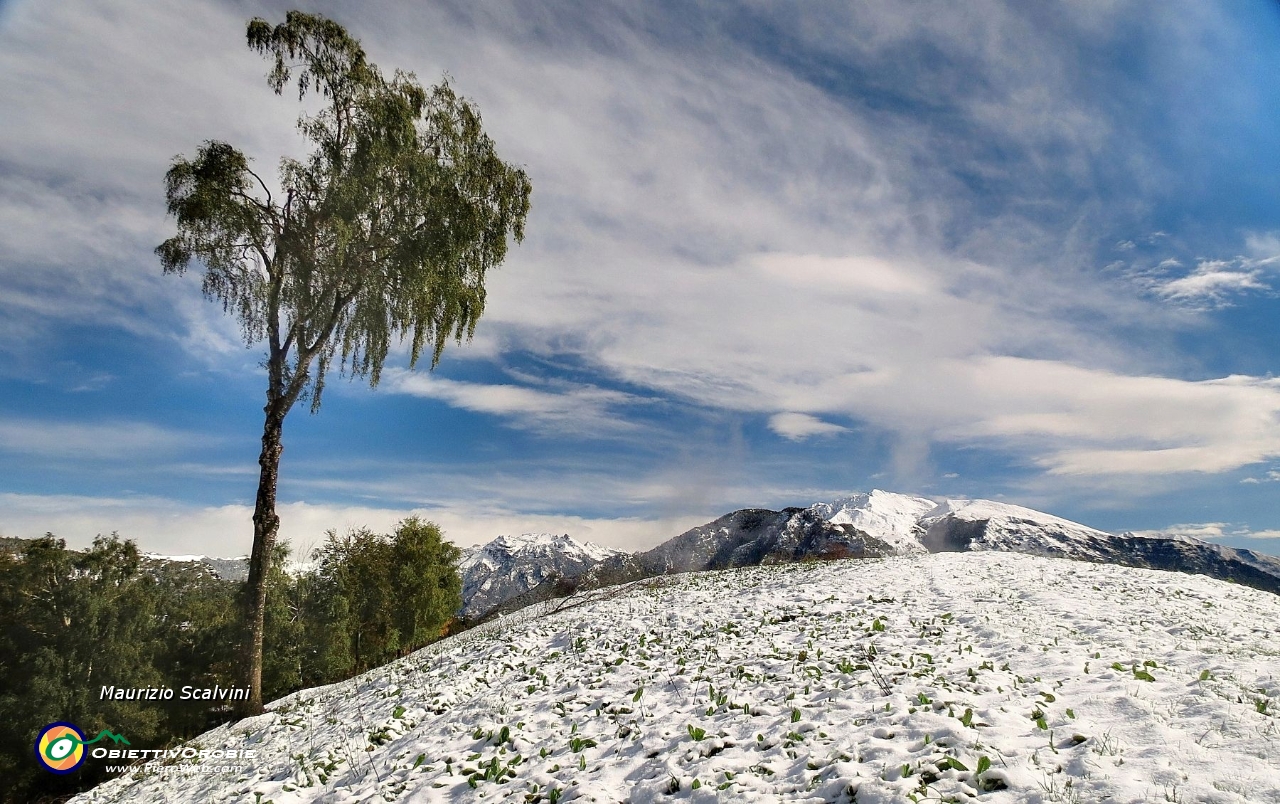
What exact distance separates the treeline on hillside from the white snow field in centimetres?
818

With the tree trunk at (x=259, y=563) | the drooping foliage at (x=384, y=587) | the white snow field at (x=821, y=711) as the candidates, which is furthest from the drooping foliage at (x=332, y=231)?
the drooping foliage at (x=384, y=587)

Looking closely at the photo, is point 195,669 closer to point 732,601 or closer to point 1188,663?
point 732,601

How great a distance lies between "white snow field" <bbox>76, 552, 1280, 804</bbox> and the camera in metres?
6.08

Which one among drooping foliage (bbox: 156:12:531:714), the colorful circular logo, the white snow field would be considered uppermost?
drooping foliage (bbox: 156:12:531:714)

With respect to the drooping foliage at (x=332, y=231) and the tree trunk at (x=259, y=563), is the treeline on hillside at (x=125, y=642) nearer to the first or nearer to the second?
the tree trunk at (x=259, y=563)

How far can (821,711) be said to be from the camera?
8.38 m

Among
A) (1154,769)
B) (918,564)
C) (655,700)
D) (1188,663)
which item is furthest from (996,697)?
(918,564)

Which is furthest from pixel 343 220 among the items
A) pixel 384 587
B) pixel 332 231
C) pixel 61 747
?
pixel 384 587

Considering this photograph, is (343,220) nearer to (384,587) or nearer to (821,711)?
(821,711)

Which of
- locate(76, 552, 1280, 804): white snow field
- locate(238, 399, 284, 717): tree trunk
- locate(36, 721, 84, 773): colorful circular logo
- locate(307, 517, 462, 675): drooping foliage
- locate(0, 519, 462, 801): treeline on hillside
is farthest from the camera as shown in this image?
locate(307, 517, 462, 675): drooping foliage

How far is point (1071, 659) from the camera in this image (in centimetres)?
983

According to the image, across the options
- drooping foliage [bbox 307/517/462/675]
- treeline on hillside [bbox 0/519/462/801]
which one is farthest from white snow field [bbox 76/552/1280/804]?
drooping foliage [bbox 307/517/462/675]

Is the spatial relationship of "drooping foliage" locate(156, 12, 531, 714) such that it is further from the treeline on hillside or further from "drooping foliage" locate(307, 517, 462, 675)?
"drooping foliage" locate(307, 517, 462, 675)

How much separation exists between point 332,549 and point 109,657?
1307 centimetres
